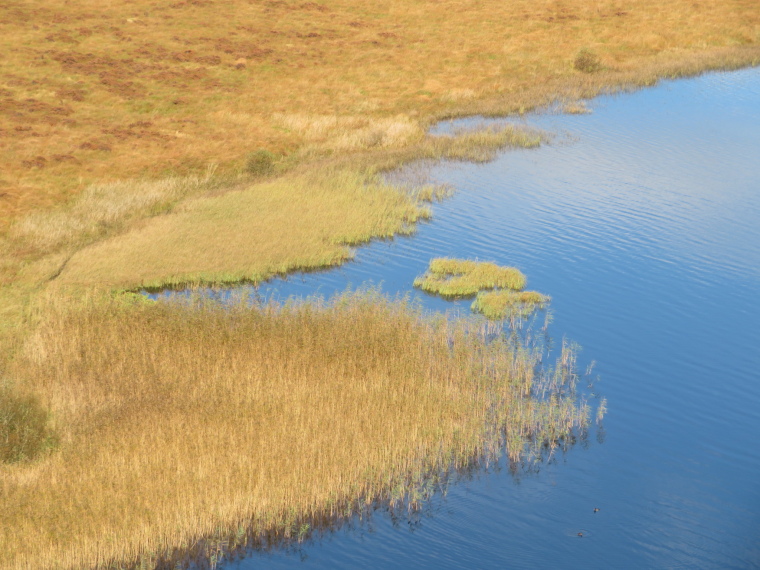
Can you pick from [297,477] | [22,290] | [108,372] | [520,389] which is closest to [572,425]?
[520,389]

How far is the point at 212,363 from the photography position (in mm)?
21266

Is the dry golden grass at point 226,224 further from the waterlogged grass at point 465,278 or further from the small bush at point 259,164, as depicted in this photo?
the waterlogged grass at point 465,278

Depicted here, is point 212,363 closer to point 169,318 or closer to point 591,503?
point 169,318

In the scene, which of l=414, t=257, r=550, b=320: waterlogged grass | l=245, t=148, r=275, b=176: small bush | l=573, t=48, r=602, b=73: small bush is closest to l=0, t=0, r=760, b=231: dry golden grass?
l=573, t=48, r=602, b=73: small bush

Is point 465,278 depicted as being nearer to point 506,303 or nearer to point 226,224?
point 506,303

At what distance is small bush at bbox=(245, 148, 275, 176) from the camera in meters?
40.4

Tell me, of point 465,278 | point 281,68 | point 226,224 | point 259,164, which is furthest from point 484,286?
point 281,68

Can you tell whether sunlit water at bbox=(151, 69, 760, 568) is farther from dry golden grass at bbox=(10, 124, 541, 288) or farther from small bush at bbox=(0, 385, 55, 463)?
small bush at bbox=(0, 385, 55, 463)

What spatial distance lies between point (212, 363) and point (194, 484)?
5.16m

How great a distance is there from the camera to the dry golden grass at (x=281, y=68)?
43750mm

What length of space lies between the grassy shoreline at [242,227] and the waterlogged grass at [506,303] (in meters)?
2.28

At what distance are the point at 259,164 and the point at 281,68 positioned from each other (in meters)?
20.0

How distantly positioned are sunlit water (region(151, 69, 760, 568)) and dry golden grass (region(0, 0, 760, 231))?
7829 millimetres

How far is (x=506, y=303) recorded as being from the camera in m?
25.8
